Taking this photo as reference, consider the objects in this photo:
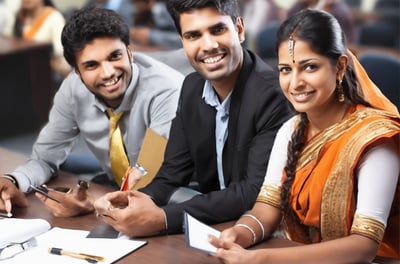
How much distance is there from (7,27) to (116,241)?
180 inches

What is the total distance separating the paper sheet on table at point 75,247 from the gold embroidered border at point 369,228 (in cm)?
49

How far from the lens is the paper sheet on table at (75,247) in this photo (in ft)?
5.07

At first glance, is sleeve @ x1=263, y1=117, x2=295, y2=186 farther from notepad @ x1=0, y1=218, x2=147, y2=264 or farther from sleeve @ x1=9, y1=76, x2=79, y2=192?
sleeve @ x1=9, y1=76, x2=79, y2=192

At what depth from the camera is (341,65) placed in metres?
1.58

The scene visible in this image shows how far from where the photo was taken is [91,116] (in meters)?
2.32

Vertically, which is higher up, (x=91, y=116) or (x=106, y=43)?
(x=106, y=43)

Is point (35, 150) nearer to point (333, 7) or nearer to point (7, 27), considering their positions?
point (333, 7)

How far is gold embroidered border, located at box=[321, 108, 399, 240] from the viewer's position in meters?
1.50

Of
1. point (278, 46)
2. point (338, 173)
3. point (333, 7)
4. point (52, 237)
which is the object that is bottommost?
point (52, 237)

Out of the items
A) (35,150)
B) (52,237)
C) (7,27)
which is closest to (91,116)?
(35,150)

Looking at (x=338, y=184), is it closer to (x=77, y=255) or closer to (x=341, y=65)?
(x=341, y=65)

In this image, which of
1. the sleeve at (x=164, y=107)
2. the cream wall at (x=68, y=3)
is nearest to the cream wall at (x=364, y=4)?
the cream wall at (x=68, y=3)

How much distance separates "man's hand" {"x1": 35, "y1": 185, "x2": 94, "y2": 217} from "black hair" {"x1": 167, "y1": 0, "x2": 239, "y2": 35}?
1.73 feet

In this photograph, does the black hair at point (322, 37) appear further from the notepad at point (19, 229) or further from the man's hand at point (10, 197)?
the man's hand at point (10, 197)
